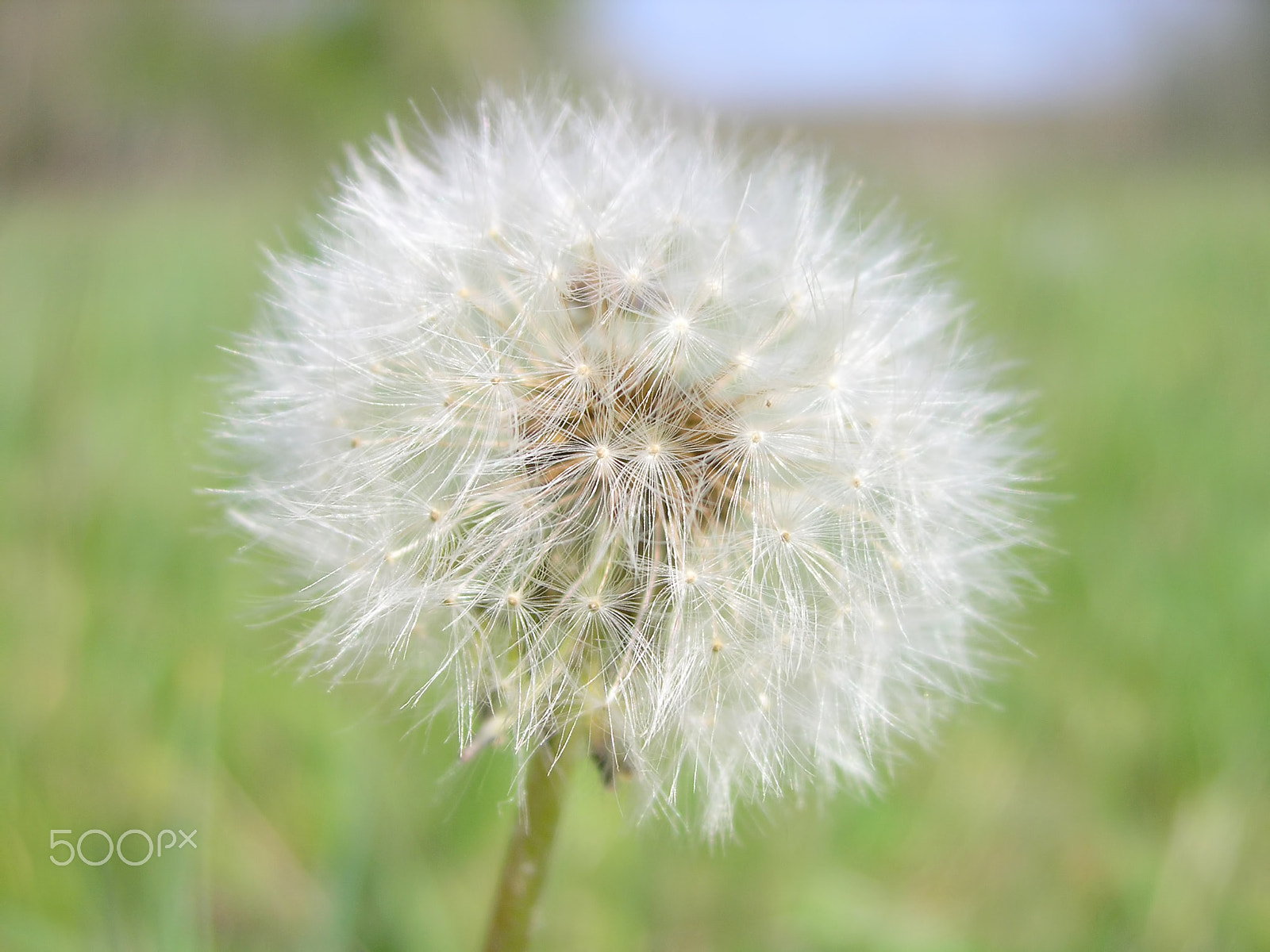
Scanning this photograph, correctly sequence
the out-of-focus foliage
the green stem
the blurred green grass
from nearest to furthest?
the green stem → the blurred green grass → the out-of-focus foliage

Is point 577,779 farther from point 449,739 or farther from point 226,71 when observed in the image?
point 226,71

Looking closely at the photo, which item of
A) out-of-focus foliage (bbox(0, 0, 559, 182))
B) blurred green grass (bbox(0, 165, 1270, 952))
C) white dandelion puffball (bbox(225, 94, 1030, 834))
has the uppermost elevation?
out-of-focus foliage (bbox(0, 0, 559, 182))

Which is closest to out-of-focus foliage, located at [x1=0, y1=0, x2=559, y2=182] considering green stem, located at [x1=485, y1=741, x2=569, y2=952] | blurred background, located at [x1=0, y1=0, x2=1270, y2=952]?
blurred background, located at [x1=0, y1=0, x2=1270, y2=952]

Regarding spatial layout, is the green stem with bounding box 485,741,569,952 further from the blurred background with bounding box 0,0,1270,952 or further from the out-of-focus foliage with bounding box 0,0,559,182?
the out-of-focus foliage with bounding box 0,0,559,182

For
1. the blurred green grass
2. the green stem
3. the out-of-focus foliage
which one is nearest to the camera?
the green stem

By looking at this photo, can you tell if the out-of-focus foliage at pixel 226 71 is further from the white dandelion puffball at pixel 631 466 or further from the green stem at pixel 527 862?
the green stem at pixel 527 862

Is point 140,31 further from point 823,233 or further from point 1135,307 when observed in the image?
point 823,233

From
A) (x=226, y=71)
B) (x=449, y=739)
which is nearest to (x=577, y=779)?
(x=449, y=739)

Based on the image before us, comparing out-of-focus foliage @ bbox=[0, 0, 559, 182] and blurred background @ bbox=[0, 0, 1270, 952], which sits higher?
out-of-focus foliage @ bbox=[0, 0, 559, 182]
